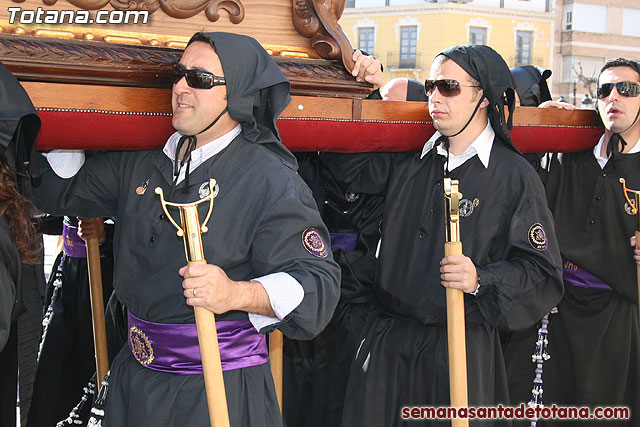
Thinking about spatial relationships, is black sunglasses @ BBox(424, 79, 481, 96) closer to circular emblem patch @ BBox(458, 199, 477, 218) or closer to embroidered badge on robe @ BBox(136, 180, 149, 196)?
circular emblem patch @ BBox(458, 199, 477, 218)

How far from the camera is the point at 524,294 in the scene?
330 centimetres

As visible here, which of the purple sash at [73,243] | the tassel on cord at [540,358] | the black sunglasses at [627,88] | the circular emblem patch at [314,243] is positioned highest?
the black sunglasses at [627,88]

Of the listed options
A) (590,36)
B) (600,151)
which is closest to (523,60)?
(590,36)

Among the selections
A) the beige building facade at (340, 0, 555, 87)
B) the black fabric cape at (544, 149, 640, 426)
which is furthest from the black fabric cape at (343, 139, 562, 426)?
the beige building facade at (340, 0, 555, 87)

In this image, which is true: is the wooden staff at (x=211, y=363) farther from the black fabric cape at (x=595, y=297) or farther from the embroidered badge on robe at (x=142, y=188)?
the black fabric cape at (x=595, y=297)

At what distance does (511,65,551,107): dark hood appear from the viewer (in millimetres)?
5434

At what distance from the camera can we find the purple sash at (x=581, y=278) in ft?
14.0

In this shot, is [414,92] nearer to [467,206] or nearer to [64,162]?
[467,206]

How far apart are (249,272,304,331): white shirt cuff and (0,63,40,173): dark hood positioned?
81 centimetres

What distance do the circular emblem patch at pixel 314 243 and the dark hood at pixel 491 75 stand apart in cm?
132

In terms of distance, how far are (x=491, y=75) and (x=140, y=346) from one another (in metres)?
1.91

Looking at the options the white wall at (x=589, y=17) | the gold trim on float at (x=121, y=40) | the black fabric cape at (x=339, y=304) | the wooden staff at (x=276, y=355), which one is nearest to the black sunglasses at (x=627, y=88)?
the black fabric cape at (x=339, y=304)

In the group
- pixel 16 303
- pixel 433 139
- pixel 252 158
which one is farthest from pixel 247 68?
pixel 433 139

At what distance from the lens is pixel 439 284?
3.38 meters
